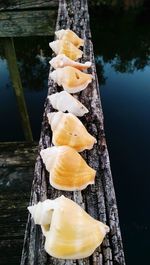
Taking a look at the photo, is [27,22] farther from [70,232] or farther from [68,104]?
[70,232]

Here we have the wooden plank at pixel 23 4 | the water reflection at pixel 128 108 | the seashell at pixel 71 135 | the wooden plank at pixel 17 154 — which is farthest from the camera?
the water reflection at pixel 128 108

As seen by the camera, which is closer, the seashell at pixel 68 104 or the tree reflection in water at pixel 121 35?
the seashell at pixel 68 104

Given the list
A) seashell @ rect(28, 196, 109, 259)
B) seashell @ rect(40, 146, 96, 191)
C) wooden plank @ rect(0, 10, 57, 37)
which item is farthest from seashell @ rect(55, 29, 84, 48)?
seashell @ rect(28, 196, 109, 259)

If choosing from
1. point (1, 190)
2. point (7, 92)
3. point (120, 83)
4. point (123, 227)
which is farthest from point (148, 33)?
point (1, 190)

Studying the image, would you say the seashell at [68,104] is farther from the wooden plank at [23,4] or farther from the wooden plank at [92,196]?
the wooden plank at [23,4]

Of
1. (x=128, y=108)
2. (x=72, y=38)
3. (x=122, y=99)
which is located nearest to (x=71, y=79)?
(x=72, y=38)

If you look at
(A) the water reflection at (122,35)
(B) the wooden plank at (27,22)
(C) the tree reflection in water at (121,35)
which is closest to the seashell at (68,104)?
(B) the wooden plank at (27,22)

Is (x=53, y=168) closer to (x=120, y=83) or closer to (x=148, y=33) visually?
(x=120, y=83)
